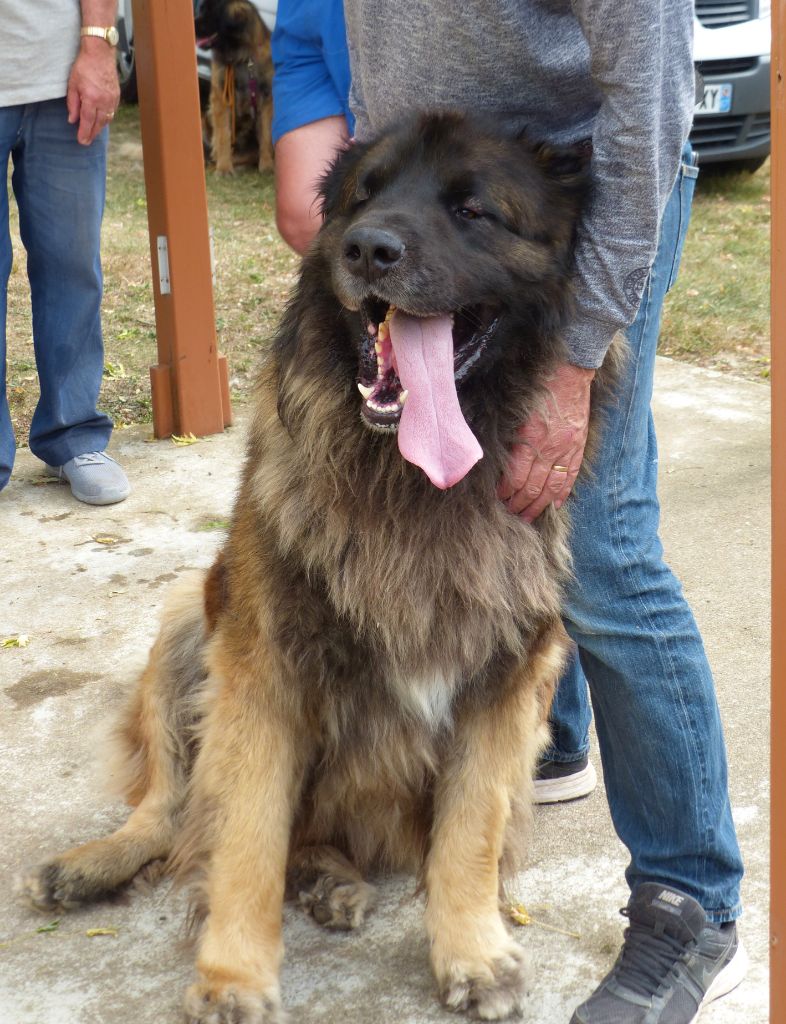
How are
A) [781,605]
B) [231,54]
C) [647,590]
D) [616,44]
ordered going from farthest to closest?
[231,54] < [647,590] < [616,44] < [781,605]

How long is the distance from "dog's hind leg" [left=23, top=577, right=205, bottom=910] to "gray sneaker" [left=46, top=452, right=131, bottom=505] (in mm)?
1855

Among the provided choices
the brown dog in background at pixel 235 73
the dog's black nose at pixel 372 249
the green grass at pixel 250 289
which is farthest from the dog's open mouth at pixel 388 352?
the brown dog in background at pixel 235 73

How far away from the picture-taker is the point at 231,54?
10281 millimetres

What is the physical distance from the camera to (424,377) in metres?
2.04

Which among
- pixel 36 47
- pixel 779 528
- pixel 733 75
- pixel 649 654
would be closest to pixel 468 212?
pixel 649 654

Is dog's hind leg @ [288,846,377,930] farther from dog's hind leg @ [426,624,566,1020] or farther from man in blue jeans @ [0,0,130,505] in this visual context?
man in blue jeans @ [0,0,130,505]

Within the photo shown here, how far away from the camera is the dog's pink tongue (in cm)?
202

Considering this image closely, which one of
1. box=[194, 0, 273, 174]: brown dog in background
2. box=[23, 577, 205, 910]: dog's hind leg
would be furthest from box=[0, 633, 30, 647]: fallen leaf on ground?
box=[194, 0, 273, 174]: brown dog in background

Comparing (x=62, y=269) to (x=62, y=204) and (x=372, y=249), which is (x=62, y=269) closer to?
(x=62, y=204)

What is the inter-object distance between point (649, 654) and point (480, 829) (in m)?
0.50

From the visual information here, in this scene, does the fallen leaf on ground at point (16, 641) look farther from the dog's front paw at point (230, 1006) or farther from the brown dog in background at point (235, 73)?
the brown dog in background at point (235, 73)

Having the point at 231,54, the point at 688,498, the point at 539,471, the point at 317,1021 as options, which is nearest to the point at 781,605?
the point at 539,471

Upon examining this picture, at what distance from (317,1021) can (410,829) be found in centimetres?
46

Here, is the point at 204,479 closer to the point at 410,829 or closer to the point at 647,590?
the point at 410,829
